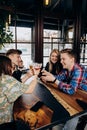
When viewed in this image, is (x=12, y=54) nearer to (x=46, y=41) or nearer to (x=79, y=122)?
(x=79, y=122)

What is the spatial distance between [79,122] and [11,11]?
2937mm

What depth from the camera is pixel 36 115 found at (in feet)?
4.37

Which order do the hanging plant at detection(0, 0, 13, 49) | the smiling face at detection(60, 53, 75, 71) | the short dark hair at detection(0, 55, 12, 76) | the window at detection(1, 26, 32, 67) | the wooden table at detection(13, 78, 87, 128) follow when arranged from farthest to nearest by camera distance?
the window at detection(1, 26, 32, 67) → the hanging plant at detection(0, 0, 13, 49) → the smiling face at detection(60, 53, 75, 71) → the short dark hair at detection(0, 55, 12, 76) → the wooden table at detection(13, 78, 87, 128)

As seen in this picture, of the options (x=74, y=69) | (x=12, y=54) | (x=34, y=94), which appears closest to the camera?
(x=34, y=94)

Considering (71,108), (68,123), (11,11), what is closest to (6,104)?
(71,108)

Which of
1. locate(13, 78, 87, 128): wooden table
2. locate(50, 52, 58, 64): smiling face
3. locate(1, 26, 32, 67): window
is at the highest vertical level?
locate(1, 26, 32, 67): window

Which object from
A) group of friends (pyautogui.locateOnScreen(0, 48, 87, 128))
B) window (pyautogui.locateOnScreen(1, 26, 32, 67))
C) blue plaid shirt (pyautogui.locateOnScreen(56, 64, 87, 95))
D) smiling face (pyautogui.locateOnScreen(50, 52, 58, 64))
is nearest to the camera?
group of friends (pyautogui.locateOnScreen(0, 48, 87, 128))

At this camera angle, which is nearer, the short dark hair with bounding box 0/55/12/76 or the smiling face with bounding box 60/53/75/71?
the short dark hair with bounding box 0/55/12/76

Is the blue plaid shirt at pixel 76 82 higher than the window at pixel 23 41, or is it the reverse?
the window at pixel 23 41

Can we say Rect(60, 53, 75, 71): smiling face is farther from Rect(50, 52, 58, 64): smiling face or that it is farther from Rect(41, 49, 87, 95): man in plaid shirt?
Rect(50, 52, 58, 64): smiling face

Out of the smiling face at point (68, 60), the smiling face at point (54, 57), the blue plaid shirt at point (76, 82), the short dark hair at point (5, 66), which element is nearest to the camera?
the short dark hair at point (5, 66)

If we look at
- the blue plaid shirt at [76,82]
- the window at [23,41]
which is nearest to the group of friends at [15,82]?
the blue plaid shirt at [76,82]

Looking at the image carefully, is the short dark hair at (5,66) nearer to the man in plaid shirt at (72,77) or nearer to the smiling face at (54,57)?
the man in plaid shirt at (72,77)

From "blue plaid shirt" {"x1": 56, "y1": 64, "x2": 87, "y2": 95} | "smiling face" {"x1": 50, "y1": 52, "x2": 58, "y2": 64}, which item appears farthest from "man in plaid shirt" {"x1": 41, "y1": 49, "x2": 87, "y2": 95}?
"smiling face" {"x1": 50, "y1": 52, "x2": 58, "y2": 64}
